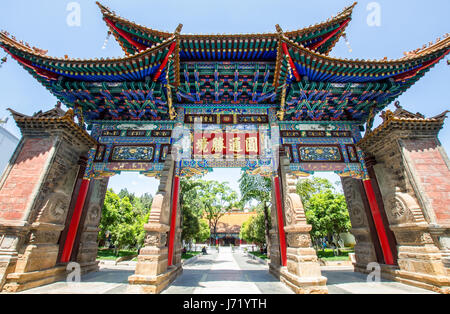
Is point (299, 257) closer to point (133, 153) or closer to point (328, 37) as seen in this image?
point (133, 153)

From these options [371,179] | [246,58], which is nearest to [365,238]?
[371,179]

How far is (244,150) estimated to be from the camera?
802cm

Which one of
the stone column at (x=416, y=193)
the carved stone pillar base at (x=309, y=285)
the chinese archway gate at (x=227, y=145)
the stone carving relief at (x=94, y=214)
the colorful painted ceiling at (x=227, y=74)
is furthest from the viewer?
the stone carving relief at (x=94, y=214)

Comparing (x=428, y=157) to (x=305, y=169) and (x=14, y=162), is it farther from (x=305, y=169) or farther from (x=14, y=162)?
(x=14, y=162)

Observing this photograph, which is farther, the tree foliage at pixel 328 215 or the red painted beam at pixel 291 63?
the tree foliage at pixel 328 215

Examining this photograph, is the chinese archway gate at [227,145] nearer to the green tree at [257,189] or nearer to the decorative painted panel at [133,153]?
the decorative painted panel at [133,153]

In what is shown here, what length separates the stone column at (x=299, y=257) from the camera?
512 centimetres

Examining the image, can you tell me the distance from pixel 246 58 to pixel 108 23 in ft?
17.9

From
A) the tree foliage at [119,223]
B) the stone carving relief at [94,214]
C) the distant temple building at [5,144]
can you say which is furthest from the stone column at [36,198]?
the distant temple building at [5,144]

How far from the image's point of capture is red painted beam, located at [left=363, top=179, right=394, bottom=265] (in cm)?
684

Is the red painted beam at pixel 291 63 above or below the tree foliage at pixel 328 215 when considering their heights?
above

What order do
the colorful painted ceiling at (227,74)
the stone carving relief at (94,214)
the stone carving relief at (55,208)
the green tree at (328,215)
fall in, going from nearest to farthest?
the stone carving relief at (55,208) → the colorful painted ceiling at (227,74) → the stone carving relief at (94,214) → the green tree at (328,215)

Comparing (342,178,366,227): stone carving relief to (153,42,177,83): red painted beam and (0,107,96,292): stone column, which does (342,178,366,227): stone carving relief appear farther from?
(0,107,96,292): stone column

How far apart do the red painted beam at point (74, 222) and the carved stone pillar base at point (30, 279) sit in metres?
0.51
